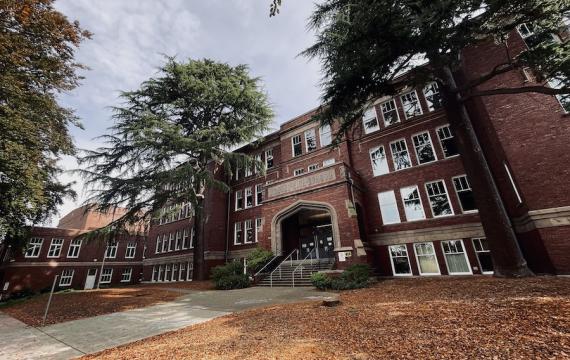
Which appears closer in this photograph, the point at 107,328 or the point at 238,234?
the point at 107,328

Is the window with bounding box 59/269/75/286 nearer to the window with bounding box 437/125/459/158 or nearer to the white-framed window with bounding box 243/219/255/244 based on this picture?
the white-framed window with bounding box 243/219/255/244

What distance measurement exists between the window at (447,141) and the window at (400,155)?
222 cm

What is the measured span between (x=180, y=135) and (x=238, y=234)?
12317 mm

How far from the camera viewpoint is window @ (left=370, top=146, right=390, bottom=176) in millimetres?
19547

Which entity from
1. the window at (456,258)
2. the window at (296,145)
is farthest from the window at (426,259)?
the window at (296,145)

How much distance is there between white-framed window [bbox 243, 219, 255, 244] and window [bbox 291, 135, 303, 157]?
8.64 metres

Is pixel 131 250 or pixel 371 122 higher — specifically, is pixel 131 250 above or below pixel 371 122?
below

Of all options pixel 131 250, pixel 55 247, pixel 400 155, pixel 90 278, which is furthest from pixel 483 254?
pixel 55 247

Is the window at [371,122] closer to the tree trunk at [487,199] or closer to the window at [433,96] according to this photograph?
the window at [433,96]

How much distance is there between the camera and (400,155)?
19156 millimetres

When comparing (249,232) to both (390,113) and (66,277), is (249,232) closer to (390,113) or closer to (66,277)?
(390,113)

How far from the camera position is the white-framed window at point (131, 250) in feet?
135

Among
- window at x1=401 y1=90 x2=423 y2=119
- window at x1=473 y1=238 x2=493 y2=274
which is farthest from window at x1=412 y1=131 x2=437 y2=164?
window at x1=473 y1=238 x2=493 y2=274

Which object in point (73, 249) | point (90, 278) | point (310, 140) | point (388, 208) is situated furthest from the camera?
point (90, 278)
